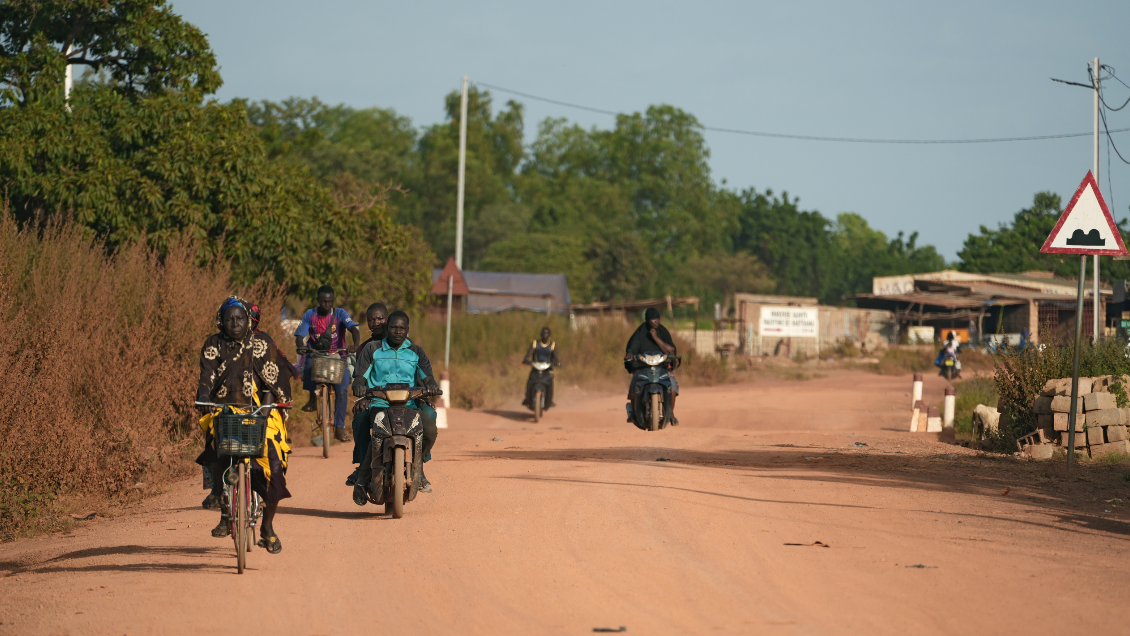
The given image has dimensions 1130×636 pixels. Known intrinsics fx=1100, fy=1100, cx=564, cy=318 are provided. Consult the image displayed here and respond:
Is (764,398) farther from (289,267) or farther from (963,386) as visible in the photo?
(289,267)

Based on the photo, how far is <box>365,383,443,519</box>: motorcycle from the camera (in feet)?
29.3

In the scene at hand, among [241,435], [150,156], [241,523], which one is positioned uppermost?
[150,156]

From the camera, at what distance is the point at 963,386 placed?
24.1 meters

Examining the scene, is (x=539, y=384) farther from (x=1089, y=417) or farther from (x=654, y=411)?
(x=1089, y=417)

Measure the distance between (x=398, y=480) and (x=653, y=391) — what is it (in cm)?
573

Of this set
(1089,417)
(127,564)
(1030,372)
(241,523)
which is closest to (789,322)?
(1030,372)

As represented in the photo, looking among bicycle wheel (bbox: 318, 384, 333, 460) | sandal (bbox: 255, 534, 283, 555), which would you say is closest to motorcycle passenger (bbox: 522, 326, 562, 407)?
bicycle wheel (bbox: 318, 384, 333, 460)

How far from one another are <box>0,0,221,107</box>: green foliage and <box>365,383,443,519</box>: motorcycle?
11806mm

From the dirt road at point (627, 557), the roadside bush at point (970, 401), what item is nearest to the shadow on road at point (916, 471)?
the dirt road at point (627, 557)

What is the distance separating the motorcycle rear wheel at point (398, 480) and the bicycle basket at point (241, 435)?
1990 mm

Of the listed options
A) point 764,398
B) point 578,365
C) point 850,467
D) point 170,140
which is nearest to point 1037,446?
point 850,467

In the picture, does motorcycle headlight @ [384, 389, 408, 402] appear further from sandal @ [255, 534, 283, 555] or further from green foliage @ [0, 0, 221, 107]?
green foliage @ [0, 0, 221, 107]

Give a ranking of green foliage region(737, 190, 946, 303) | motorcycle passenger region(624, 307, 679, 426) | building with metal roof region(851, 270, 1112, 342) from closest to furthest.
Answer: motorcycle passenger region(624, 307, 679, 426)
building with metal roof region(851, 270, 1112, 342)
green foliage region(737, 190, 946, 303)

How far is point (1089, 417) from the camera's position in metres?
13.3
